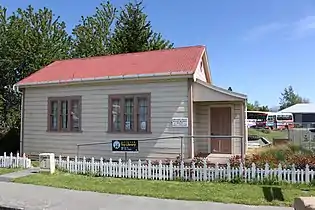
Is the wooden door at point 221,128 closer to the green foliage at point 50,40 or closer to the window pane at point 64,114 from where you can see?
the window pane at point 64,114

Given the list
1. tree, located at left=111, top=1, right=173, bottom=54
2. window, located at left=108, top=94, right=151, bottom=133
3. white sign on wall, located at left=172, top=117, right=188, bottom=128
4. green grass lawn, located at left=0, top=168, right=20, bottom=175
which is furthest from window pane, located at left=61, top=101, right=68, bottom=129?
tree, located at left=111, top=1, right=173, bottom=54

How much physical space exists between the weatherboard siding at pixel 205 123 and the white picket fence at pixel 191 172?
174 inches

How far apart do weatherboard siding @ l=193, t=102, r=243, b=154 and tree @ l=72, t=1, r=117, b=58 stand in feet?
73.3

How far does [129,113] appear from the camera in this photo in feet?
53.9

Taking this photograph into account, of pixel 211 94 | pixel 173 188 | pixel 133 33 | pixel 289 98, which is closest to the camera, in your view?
pixel 173 188

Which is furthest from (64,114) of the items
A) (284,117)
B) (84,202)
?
(284,117)

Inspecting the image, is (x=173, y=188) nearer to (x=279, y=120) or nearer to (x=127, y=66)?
(x=127, y=66)

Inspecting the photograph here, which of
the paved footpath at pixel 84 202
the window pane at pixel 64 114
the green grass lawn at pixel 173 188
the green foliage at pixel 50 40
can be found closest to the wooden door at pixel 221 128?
the green grass lawn at pixel 173 188

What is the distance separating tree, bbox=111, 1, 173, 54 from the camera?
35562 millimetres

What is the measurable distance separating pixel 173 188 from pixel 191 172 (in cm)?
146

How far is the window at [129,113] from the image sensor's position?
52.7ft

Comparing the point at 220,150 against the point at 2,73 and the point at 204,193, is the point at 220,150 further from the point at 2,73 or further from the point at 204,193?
the point at 2,73

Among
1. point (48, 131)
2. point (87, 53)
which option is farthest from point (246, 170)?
point (87, 53)

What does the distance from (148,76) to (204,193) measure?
706 cm
